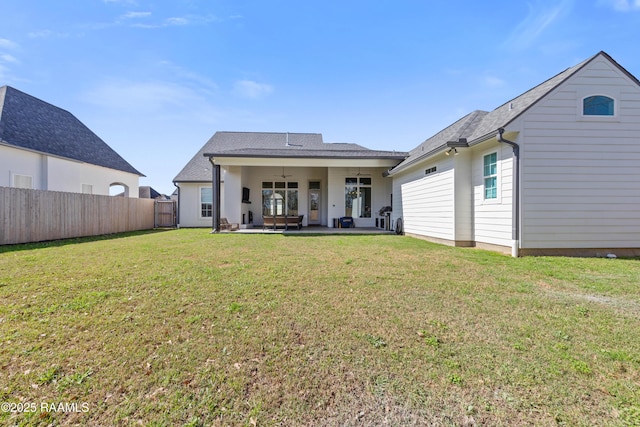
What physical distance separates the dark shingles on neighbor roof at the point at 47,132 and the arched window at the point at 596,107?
2135 centimetres

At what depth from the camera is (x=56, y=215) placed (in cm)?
1031

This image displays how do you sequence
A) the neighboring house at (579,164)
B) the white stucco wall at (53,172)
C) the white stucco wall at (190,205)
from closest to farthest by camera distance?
1. the neighboring house at (579,164)
2. the white stucco wall at (53,172)
3. the white stucco wall at (190,205)

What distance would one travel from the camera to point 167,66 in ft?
35.7

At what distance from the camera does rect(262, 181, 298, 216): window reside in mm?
16750

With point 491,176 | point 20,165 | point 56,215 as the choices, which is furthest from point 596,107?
point 20,165

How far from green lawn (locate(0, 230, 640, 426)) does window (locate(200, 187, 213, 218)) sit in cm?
1229

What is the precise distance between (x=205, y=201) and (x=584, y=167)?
699 inches

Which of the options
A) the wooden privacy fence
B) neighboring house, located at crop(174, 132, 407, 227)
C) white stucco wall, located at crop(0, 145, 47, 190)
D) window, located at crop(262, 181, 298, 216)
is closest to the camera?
the wooden privacy fence

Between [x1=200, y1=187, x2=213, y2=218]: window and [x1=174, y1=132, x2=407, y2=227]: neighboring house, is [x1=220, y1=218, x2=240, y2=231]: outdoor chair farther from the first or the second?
[x1=200, y1=187, x2=213, y2=218]: window

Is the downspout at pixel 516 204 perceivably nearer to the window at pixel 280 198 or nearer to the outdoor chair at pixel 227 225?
the window at pixel 280 198

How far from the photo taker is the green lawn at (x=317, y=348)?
1.92 m

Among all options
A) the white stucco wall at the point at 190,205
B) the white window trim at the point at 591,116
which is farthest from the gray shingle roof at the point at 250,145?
the white window trim at the point at 591,116

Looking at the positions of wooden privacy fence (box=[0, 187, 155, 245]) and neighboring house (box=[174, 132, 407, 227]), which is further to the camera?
neighboring house (box=[174, 132, 407, 227])

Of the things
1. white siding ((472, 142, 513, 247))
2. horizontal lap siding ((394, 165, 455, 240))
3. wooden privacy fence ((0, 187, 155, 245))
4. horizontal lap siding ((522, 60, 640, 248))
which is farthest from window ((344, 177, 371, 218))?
wooden privacy fence ((0, 187, 155, 245))
